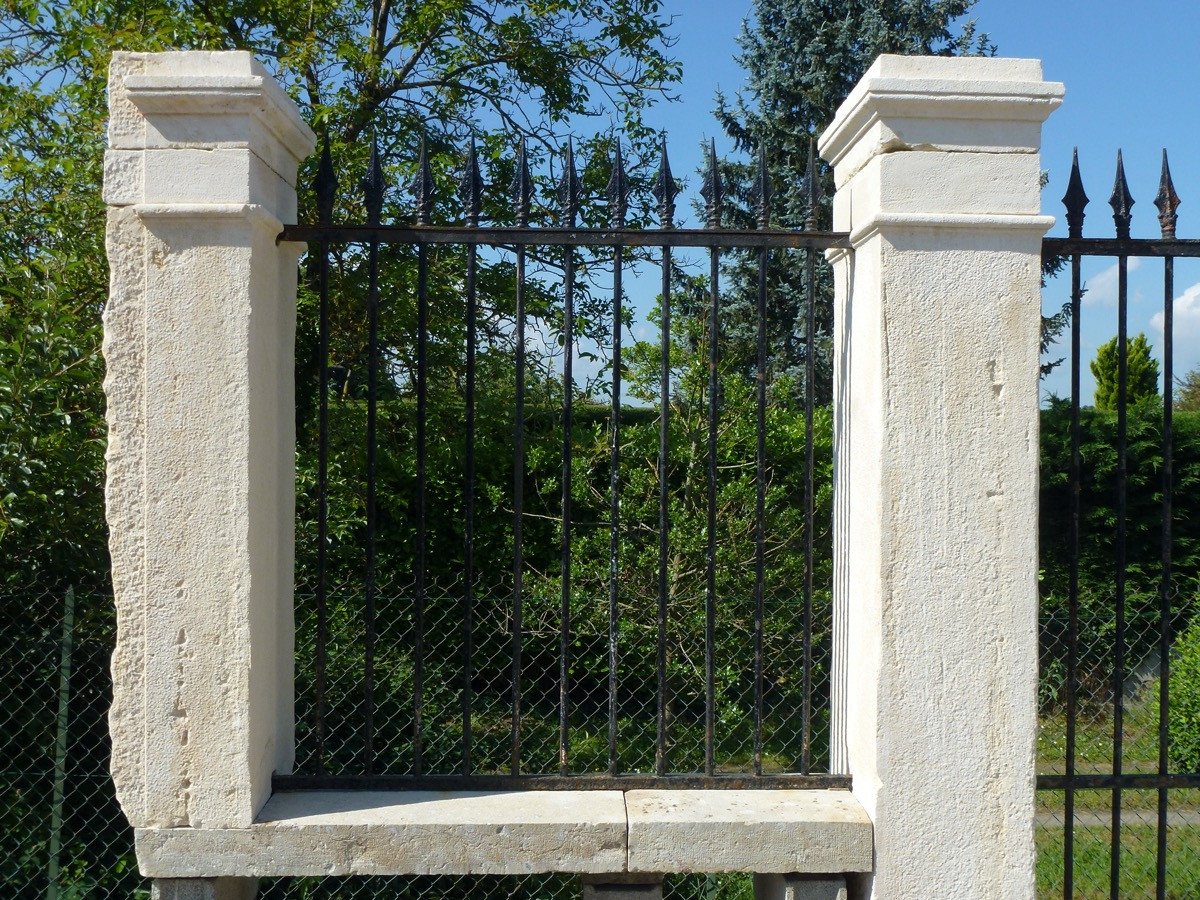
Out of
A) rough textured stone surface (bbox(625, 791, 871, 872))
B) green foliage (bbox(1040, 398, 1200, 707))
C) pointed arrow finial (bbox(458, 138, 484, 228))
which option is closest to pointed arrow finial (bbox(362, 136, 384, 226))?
pointed arrow finial (bbox(458, 138, 484, 228))

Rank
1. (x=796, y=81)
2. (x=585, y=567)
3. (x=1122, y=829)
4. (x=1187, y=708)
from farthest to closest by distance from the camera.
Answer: (x=796, y=81), (x=1187, y=708), (x=1122, y=829), (x=585, y=567)

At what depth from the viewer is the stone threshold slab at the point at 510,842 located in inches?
107

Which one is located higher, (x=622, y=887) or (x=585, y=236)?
(x=585, y=236)

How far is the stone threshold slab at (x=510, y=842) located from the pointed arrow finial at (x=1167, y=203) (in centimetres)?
197

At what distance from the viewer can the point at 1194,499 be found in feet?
27.6

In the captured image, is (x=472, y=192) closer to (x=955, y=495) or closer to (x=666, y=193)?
(x=666, y=193)

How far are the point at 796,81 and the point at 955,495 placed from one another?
34.0ft

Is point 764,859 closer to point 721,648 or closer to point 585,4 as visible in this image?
point 721,648

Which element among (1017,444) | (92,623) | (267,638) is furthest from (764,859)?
(92,623)

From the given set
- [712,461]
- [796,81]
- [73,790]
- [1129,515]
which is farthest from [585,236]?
[796,81]

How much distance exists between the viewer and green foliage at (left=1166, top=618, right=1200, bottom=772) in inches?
249

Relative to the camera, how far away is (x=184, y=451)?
2.70 meters

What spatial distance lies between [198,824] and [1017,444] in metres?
2.46

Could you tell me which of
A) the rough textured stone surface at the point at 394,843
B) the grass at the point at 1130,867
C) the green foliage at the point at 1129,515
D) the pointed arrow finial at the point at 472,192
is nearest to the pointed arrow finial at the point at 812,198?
the pointed arrow finial at the point at 472,192
